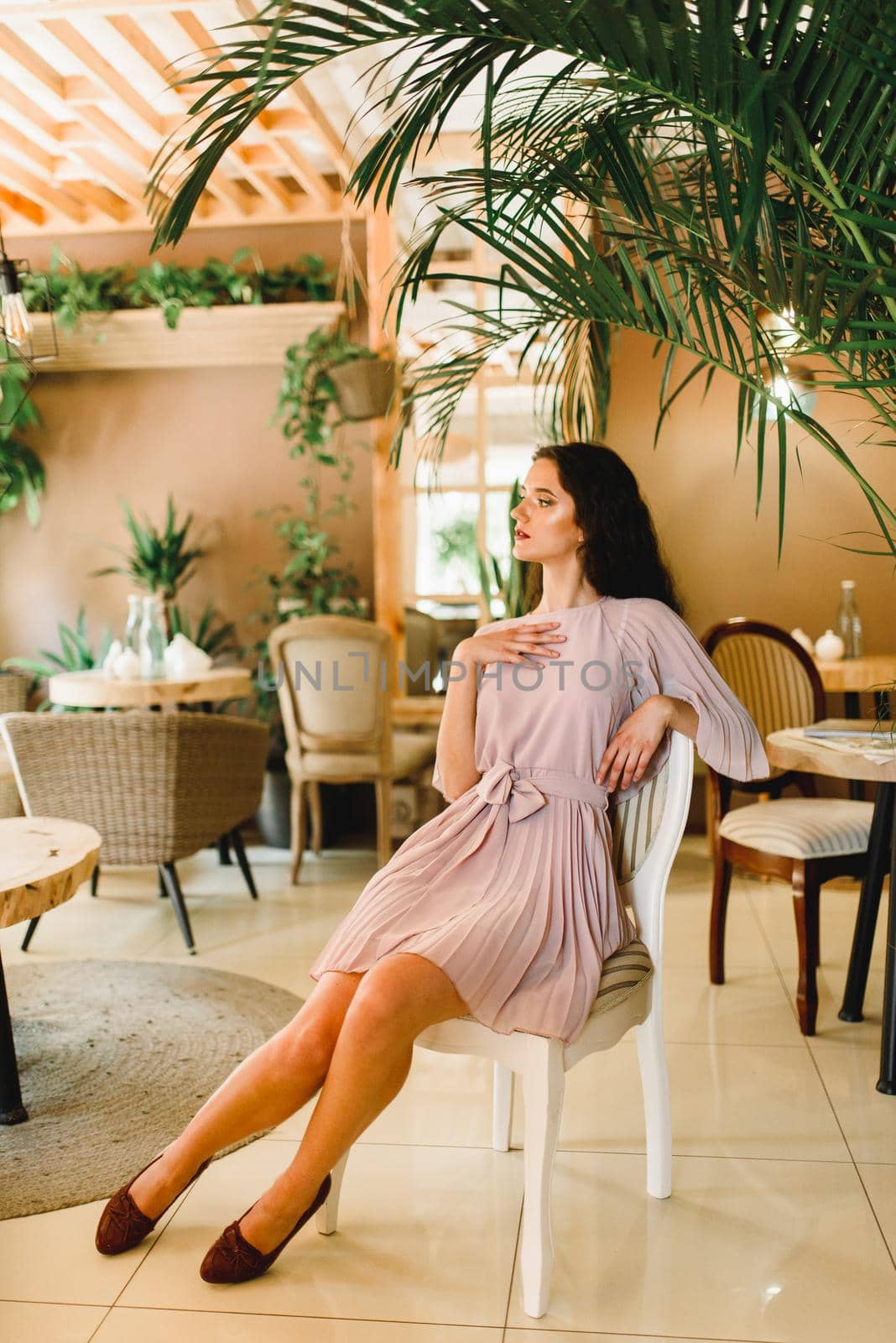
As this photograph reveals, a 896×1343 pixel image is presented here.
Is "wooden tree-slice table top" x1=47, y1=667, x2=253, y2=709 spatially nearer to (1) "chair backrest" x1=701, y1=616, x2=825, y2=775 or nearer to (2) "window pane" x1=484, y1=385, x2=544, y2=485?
(2) "window pane" x1=484, y1=385, x2=544, y2=485

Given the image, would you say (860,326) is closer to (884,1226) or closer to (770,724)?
(884,1226)

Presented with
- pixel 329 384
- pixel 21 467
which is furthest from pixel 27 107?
pixel 21 467

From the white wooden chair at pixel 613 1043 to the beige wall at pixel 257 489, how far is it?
116 inches

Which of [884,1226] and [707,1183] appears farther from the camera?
[707,1183]

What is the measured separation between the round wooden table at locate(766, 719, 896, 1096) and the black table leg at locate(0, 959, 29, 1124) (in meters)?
1.92

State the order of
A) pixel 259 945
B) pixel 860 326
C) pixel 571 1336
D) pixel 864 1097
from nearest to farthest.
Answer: pixel 860 326 < pixel 571 1336 < pixel 864 1097 < pixel 259 945

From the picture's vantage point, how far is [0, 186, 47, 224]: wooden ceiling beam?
545 centimetres

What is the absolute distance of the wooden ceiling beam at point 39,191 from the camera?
4801 millimetres

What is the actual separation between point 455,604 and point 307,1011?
3.54m

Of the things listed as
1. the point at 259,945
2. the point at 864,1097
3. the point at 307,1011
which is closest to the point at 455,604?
the point at 259,945

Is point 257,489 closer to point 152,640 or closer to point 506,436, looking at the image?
point 506,436

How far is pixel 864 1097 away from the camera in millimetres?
2539

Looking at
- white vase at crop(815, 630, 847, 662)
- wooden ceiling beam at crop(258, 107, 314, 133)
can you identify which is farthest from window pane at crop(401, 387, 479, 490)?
white vase at crop(815, 630, 847, 662)

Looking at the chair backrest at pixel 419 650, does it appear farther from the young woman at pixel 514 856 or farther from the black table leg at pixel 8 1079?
the black table leg at pixel 8 1079
